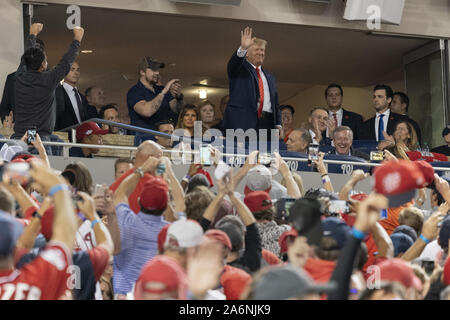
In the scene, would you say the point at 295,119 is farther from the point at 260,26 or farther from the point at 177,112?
the point at 177,112

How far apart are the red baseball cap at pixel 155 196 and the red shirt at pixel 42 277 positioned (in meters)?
1.82

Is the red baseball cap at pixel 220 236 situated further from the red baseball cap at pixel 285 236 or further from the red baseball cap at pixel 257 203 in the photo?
the red baseball cap at pixel 257 203

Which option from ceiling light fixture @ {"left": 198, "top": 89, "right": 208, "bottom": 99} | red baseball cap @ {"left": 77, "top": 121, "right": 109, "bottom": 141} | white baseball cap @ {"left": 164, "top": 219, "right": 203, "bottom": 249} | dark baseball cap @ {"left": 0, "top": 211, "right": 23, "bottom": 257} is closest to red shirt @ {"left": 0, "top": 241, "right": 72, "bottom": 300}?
dark baseball cap @ {"left": 0, "top": 211, "right": 23, "bottom": 257}

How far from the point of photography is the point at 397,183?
12.3 feet

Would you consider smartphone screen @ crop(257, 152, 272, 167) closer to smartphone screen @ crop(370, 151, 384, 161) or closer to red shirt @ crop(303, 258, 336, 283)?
smartphone screen @ crop(370, 151, 384, 161)

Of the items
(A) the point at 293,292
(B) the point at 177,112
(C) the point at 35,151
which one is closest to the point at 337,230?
(A) the point at 293,292

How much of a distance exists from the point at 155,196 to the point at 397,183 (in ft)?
7.07

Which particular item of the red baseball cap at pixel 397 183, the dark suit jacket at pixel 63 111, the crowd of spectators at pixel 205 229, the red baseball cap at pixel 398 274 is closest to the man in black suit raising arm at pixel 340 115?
the crowd of spectators at pixel 205 229

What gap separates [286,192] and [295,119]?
11821 mm

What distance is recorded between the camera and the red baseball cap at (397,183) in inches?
147

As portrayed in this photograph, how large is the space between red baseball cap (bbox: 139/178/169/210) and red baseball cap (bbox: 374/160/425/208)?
2.06m

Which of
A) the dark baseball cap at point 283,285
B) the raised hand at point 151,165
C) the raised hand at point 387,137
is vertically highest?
the raised hand at point 387,137

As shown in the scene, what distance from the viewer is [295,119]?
19484 millimetres

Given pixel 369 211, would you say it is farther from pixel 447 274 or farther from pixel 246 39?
pixel 246 39
